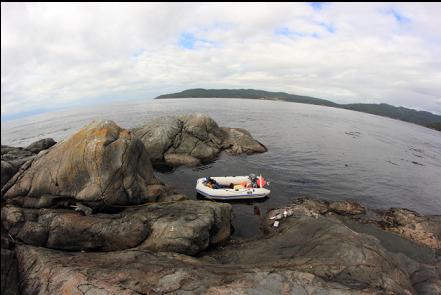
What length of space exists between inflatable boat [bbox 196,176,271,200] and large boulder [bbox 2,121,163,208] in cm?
722

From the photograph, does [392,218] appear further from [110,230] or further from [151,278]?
[110,230]

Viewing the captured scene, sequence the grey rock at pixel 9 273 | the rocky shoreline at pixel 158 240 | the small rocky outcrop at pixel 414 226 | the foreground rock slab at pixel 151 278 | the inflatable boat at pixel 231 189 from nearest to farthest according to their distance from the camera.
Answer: the foreground rock slab at pixel 151 278 → the grey rock at pixel 9 273 → the rocky shoreline at pixel 158 240 → the small rocky outcrop at pixel 414 226 → the inflatable boat at pixel 231 189

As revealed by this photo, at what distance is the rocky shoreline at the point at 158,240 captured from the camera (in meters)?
11.5

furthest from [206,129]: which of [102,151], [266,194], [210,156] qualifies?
[102,151]

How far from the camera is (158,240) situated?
16094 mm

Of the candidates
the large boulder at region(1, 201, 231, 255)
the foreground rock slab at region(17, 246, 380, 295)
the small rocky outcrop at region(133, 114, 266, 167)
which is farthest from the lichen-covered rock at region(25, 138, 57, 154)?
the foreground rock slab at region(17, 246, 380, 295)

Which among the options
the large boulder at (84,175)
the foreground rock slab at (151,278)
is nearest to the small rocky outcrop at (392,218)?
the foreground rock slab at (151,278)

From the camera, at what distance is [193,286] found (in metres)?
11.0

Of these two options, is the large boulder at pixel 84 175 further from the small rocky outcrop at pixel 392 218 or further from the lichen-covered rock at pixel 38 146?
the lichen-covered rock at pixel 38 146

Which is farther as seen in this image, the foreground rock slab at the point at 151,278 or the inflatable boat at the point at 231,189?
the inflatable boat at the point at 231,189

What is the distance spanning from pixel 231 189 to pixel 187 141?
46.5 ft

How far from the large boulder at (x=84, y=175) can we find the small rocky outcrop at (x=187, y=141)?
15195mm

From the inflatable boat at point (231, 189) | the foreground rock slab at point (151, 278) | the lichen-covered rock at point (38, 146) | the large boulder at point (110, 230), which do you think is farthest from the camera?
the lichen-covered rock at point (38, 146)

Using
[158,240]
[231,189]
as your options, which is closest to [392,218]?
[231,189]
